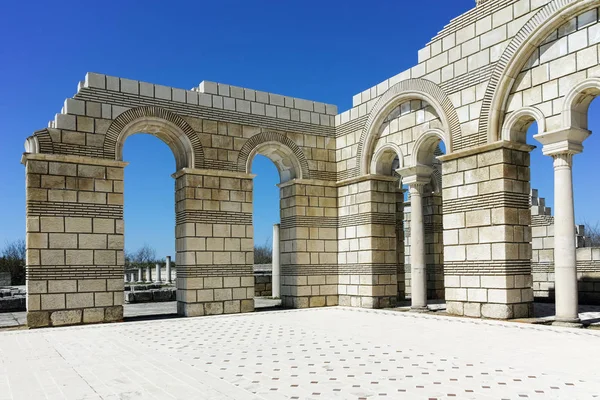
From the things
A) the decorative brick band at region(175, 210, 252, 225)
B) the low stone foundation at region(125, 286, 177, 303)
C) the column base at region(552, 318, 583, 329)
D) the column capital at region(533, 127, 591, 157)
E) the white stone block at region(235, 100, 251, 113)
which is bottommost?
the low stone foundation at region(125, 286, 177, 303)

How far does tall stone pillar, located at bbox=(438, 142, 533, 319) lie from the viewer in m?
10.5

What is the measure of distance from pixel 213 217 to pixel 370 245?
4123 mm

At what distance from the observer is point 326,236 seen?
49.4 ft

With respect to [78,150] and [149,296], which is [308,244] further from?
[149,296]

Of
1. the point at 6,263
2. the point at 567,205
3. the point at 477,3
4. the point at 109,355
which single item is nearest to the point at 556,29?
the point at 477,3

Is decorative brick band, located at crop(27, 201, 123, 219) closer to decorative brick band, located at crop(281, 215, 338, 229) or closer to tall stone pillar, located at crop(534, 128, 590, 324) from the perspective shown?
decorative brick band, located at crop(281, 215, 338, 229)

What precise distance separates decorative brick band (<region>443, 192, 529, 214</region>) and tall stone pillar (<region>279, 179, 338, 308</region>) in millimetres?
4463

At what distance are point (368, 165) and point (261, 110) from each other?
327cm

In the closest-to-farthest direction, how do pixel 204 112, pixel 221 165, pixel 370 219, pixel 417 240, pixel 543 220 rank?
pixel 417 240 → pixel 204 112 → pixel 221 165 → pixel 370 219 → pixel 543 220

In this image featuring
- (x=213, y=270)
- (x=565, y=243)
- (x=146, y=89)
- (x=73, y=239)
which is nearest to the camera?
(x=565, y=243)

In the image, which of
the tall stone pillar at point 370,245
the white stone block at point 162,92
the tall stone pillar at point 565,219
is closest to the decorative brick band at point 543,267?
the tall stone pillar at point 370,245

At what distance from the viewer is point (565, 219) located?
956 centimetres

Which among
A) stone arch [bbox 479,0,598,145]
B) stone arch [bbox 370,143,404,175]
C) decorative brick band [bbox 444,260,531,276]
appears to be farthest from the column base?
stone arch [bbox 370,143,404,175]

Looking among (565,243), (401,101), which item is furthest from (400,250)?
(565,243)
